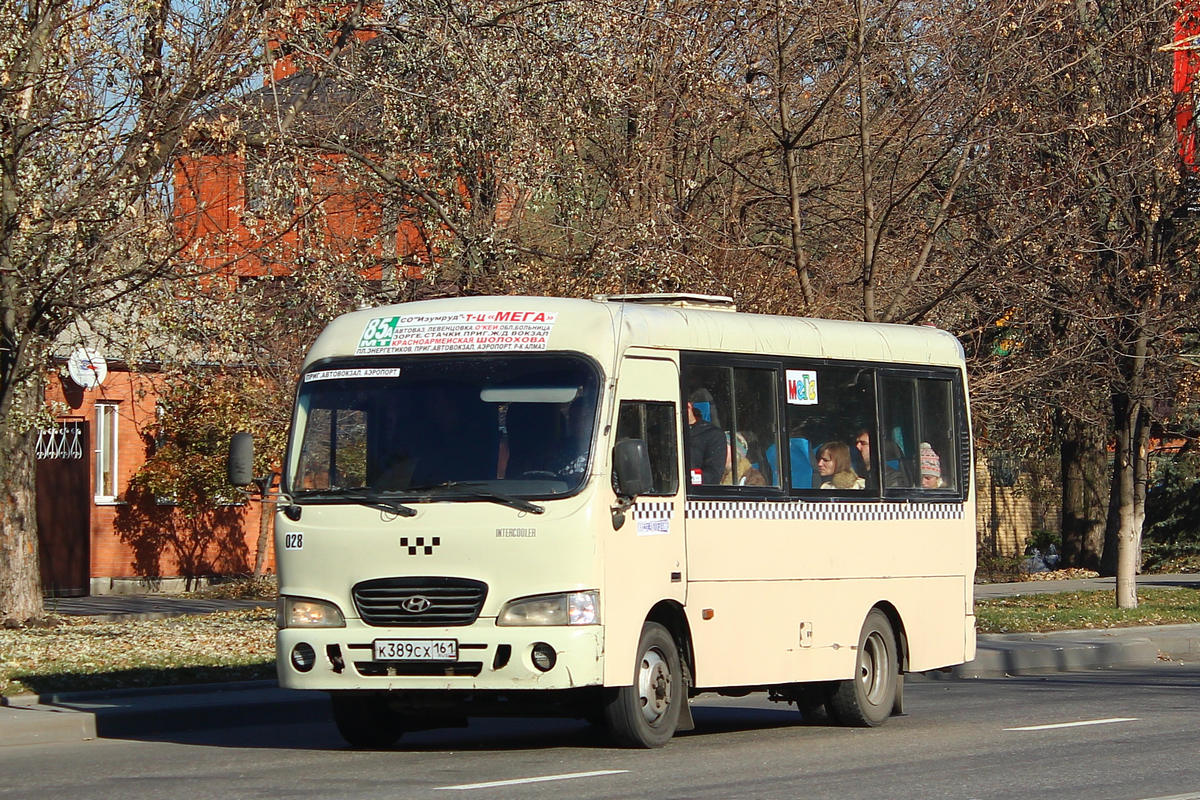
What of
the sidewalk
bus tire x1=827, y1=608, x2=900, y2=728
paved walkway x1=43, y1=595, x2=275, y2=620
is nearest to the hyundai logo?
the sidewalk

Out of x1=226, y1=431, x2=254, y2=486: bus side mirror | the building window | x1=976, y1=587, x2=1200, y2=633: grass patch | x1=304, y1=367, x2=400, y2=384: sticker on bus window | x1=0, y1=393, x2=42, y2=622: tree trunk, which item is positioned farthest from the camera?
the building window

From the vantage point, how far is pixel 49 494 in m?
28.9

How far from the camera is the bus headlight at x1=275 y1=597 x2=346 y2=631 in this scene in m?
11.4

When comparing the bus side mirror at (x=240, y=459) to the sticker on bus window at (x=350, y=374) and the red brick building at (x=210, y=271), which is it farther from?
the red brick building at (x=210, y=271)

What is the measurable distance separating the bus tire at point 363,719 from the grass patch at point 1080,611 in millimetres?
11357

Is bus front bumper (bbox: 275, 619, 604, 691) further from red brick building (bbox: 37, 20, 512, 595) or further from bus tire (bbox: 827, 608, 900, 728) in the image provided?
red brick building (bbox: 37, 20, 512, 595)

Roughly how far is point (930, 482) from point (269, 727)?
5.47 metres

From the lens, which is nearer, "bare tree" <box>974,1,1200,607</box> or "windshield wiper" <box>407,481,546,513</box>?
"windshield wiper" <box>407,481,546,513</box>

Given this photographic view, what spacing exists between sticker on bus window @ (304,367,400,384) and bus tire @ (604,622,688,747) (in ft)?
7.57

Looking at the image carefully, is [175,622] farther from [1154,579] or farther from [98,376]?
[1154,579]

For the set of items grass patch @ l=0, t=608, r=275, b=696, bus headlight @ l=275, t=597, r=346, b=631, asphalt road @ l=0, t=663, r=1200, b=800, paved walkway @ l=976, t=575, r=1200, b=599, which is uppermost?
bus headlight @ l=275, t=597, r=346, b=631

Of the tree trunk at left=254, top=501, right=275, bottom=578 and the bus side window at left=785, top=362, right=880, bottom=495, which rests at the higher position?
the bus side window at left=785, top=362, right=880, bottom=495

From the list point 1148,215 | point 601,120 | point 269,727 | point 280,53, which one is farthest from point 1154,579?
point 269,727

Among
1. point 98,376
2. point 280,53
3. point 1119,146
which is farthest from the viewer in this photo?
point 98,376
